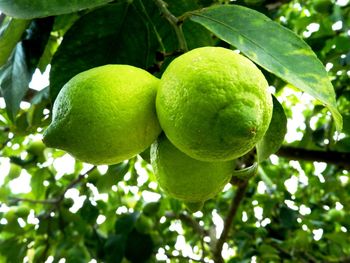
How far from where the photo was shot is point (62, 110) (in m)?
0.85

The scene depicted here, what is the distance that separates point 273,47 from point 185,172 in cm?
28

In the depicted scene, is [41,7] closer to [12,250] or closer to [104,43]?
[104,43]

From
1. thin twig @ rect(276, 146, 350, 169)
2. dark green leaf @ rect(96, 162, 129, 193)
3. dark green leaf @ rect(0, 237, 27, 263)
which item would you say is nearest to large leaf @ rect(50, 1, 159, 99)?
dark green leaf @ rect(96, 162, 129, 193)

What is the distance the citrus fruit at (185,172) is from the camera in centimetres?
89

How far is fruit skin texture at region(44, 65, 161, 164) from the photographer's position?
0.82 m

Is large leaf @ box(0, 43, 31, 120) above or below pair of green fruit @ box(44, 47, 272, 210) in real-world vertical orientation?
below

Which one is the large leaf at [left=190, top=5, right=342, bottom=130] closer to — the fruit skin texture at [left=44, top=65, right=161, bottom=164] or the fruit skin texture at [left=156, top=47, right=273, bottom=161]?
the fruit skin texture at [left=156, top=47, right=273, bottom=161]

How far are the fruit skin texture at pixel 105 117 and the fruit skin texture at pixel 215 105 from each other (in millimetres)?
69

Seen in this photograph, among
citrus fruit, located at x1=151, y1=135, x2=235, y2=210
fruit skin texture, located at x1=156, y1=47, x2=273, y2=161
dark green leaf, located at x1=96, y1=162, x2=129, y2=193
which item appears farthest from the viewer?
dark green leaf, located at x1=96, y1=162, x2=129, y2=193

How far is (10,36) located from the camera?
3.50ft

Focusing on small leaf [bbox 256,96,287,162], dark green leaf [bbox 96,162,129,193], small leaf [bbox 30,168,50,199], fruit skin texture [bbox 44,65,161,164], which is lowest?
small leaf [bbox 30,168,50,199]

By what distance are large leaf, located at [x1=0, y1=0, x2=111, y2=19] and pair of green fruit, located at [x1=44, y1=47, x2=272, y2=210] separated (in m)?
0.12

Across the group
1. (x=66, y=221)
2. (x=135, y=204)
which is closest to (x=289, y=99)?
(x=135, y=204)

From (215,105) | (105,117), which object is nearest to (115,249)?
(105,117)
